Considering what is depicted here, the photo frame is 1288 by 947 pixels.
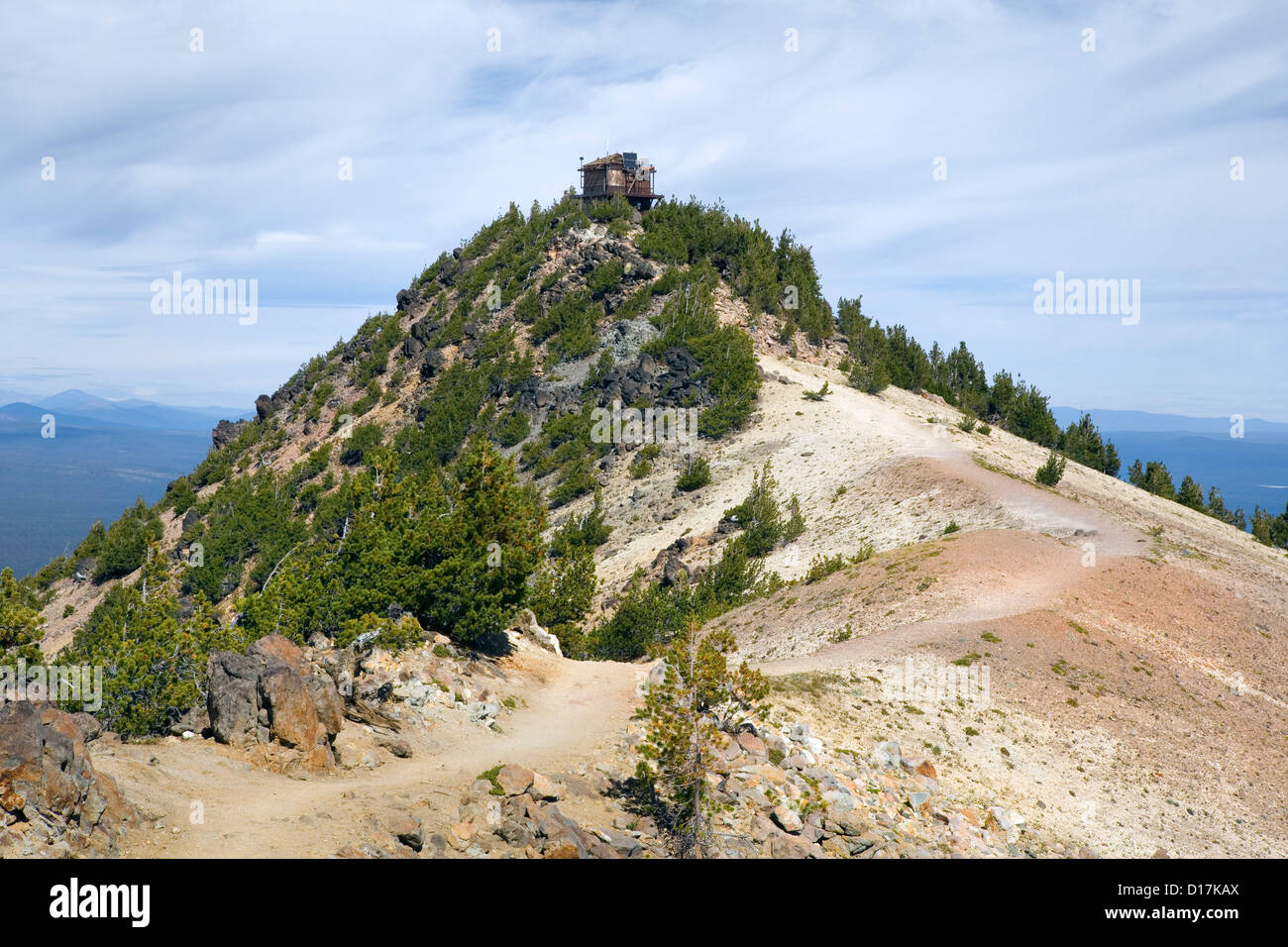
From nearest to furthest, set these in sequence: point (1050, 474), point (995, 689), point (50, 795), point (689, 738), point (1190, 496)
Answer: point (50, 795) < point (689, 738) < point (995, 689) < point (1050, 474) < point (1190, 496)

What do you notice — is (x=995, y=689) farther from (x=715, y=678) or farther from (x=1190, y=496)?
(x=1190, y=496)

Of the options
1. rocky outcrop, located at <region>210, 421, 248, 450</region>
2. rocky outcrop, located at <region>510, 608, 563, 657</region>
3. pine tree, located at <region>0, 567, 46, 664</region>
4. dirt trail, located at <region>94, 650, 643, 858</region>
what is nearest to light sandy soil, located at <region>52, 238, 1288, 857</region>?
dirt trail, located at <region>94, 650, 643, 858</region>

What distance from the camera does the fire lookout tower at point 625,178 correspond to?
9162cm

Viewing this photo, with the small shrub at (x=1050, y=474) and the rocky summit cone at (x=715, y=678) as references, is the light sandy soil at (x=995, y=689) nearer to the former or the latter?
the rocky summit cone at (x=715, y=678)

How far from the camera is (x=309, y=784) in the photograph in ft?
59.8

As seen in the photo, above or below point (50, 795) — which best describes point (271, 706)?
below

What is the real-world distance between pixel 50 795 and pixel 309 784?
5312mm

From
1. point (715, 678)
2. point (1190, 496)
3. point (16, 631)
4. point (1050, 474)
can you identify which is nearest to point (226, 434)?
point (16, 631)

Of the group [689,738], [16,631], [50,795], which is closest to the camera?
[50,795]

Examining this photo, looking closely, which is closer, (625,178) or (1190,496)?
(1190,496)

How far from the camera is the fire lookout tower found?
91.6 metres

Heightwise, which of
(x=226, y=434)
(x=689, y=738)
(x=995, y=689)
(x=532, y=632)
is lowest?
(x=995, y=689)

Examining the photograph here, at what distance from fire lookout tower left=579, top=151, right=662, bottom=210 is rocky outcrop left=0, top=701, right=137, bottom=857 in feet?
274

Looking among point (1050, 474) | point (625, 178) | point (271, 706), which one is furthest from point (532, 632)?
point (625, 178)
